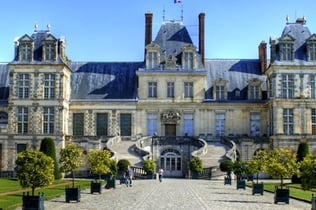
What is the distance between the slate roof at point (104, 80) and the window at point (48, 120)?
3.46 metres

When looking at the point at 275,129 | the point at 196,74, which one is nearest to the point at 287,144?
the point at 275,129

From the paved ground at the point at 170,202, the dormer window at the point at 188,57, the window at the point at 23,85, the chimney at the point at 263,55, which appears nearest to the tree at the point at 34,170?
the paved ground at the point at 170,202

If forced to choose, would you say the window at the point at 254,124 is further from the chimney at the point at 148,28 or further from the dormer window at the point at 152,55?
the chimney at the point at 148,28

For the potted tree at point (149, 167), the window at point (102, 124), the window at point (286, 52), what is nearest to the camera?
the potted tree at point (149, 167)

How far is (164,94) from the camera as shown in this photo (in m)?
50.3

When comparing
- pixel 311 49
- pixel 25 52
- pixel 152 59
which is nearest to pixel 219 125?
pixel 152 59

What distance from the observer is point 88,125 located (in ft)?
164

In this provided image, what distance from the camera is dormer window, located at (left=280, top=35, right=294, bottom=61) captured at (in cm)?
4775

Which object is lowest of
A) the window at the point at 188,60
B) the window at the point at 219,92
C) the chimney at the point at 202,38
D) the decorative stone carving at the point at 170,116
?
the decorative stone carving at the point at 170,116

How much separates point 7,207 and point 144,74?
1246 inches

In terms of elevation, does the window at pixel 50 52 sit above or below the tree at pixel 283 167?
above

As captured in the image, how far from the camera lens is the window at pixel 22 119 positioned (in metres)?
47.5

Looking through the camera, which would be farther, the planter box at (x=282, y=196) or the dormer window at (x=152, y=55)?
the dormer window at (x=152, y=55)

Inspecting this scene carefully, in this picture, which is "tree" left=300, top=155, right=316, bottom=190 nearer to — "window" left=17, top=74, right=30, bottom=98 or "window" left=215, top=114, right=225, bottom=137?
"window" left=215, top=114, right=225, bottom=137
